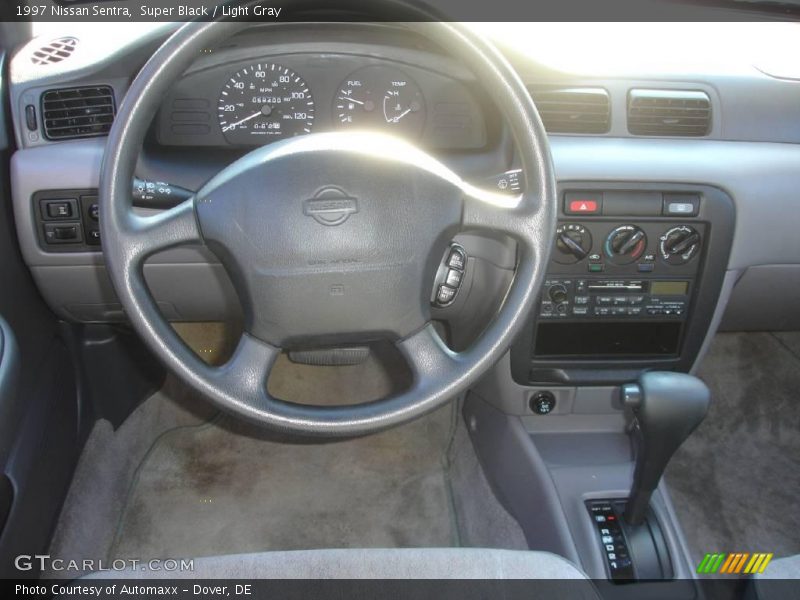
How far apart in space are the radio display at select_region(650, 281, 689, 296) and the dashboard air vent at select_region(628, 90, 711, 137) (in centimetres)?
A: 31

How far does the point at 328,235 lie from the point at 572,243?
2.15ft

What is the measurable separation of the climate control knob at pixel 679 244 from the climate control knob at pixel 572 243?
6.2 inches

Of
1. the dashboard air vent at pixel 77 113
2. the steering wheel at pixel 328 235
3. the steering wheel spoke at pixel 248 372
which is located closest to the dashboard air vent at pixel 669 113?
the steering wheel at pixel 328 235

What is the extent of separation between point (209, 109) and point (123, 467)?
3.57 feet

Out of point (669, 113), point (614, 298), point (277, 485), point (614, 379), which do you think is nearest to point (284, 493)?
point (277, 485)

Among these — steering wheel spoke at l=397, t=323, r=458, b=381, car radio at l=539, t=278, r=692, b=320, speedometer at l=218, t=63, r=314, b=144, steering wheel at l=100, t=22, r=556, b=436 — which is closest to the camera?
steering wheel at l=100, t=22, r=556, b=436

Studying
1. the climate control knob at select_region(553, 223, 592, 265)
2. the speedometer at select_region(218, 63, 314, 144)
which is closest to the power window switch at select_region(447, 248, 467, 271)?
the climate control knob at select_region(553, 223, 592, 265)

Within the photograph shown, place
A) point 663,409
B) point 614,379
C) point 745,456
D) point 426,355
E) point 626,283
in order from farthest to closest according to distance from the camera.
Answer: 1. point 745,456
2. point 614,379
3. point 626,283
4. point 663,409
5. point 426,355

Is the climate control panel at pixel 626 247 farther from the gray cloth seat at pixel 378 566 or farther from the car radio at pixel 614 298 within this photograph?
the gray cloth seat at pixel 378 566

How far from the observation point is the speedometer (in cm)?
160

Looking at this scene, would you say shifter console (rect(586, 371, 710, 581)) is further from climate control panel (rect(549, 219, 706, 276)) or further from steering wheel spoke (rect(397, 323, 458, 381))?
steering wheel spoke (rect(397, 323, 458, 381))

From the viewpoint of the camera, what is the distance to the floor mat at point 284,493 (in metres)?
2.13

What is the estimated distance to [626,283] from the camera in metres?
1.72

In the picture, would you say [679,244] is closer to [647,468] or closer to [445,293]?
[647,468]
